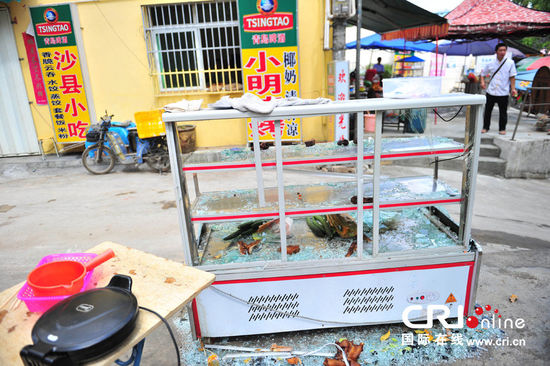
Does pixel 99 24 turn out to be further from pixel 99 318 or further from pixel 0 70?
pixel 99 318

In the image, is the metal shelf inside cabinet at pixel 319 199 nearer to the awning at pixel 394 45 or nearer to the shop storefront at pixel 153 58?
the shop storefront at pixel 153 58

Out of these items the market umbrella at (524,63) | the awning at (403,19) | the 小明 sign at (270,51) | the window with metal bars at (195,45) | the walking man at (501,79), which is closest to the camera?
the awning at (403,19)

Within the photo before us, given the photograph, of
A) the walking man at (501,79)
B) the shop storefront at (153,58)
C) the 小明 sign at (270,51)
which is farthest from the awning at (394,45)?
the 小明 sign at (270,51)

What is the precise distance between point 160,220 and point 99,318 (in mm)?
3585

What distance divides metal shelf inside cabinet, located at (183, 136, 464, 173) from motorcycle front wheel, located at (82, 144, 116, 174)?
16.0ft

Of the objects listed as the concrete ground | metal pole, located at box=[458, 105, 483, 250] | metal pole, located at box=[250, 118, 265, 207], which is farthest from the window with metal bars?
metal pole, located at box=[458, 105, 483, 250]

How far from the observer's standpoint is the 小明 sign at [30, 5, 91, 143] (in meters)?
6.88

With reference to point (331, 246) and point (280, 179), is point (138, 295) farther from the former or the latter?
point (331, 246)

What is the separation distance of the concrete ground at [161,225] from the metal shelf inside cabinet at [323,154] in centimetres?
138

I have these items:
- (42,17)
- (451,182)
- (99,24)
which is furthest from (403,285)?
(42,17)

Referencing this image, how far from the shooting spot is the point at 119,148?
6613 millimetres

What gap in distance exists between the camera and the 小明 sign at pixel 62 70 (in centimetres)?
688

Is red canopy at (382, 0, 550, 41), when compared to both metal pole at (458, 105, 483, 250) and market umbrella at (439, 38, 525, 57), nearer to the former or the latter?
metal pole at (458, 105, 483, 250)

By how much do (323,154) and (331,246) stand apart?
2.34ft
